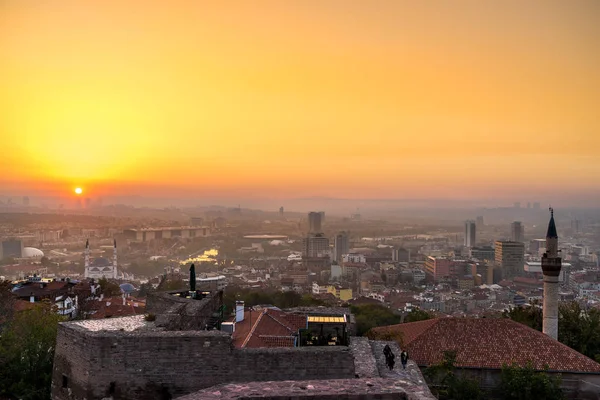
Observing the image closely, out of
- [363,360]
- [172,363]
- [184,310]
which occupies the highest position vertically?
[184,310]

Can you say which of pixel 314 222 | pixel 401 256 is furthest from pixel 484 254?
pixel 314 222

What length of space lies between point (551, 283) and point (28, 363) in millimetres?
18885

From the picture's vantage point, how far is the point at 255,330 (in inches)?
586

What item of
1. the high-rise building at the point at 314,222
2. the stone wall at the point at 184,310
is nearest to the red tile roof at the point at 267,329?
the stone wall at the point at 184,310

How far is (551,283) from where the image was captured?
2034cm

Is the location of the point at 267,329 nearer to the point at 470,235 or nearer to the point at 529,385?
the point at 529,385

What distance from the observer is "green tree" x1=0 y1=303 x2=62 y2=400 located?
1081 cm

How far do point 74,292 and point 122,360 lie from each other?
27826mm

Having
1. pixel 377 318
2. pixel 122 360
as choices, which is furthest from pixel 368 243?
pixel 122 360

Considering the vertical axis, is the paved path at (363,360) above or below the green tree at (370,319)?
above

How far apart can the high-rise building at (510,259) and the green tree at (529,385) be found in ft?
329

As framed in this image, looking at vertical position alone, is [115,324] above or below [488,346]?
above

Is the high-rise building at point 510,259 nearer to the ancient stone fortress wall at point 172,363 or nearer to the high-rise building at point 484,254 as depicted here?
the high-rise building at point 484,254

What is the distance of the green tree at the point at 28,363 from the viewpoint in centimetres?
1081
